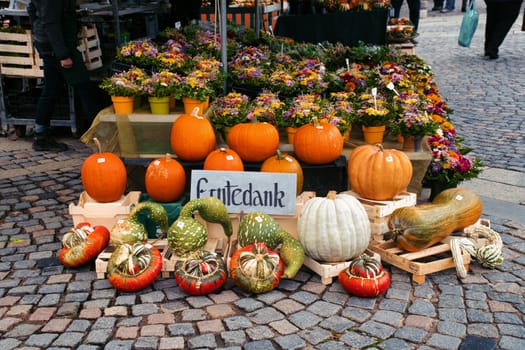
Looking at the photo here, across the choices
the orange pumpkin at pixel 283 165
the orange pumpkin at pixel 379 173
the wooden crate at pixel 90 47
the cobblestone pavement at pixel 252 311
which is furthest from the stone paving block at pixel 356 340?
the wooden crate at pixel 90 47

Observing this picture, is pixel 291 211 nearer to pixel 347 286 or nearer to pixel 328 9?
pixel 347 286

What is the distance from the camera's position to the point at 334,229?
405 centimetres

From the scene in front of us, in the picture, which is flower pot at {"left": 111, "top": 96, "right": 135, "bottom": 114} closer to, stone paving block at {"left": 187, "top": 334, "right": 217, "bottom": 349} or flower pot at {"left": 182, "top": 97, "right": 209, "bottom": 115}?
flower pot at {"left": 182, "top": 97, "right": 209, "bottom": 115}

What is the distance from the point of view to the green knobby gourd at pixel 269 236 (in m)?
4.09

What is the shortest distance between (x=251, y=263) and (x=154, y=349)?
2.69 ft

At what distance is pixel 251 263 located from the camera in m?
3.89

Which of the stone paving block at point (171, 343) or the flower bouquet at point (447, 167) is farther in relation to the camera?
the flower bouquet at point (447, 167)

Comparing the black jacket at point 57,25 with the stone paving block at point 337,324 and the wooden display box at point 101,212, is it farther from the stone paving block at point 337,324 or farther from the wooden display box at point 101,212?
the stone paving block at point 337,324

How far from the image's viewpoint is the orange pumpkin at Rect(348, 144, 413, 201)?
4.53 meters

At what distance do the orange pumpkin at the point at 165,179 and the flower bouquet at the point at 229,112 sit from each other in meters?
0.58

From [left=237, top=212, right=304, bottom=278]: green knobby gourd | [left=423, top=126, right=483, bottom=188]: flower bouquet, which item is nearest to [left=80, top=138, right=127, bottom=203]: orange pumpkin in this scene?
[left=237, top=212, right=304, bottom=278]: green knobby gourd

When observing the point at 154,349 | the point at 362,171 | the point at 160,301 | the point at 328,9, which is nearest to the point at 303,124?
the point at 362,171

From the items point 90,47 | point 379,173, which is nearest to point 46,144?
point 90,47

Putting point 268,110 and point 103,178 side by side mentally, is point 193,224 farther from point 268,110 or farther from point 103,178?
point 268,110
